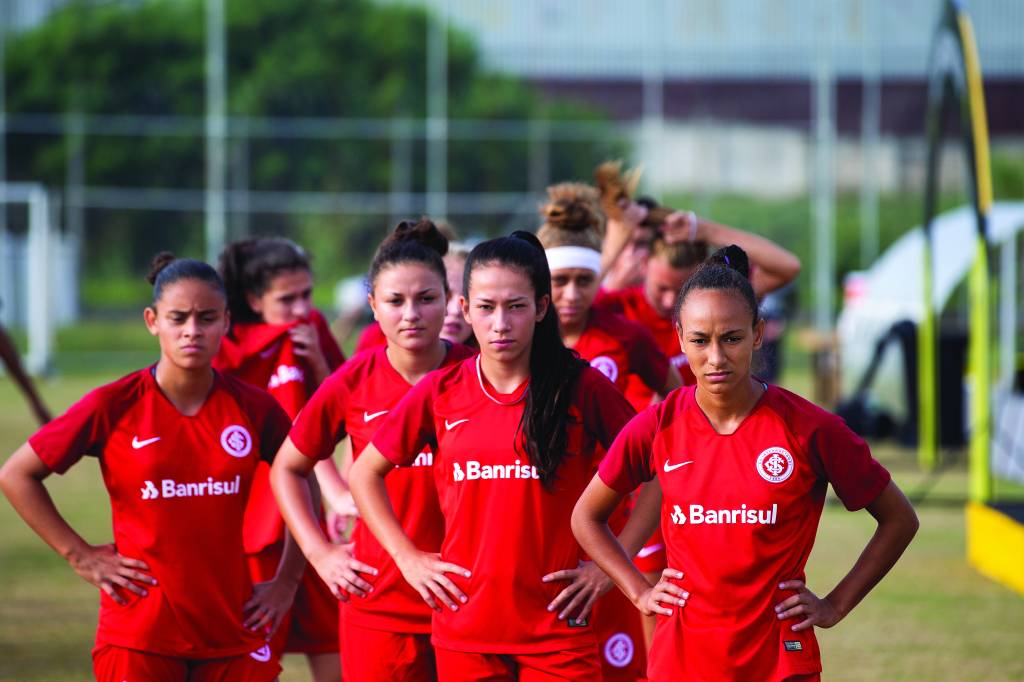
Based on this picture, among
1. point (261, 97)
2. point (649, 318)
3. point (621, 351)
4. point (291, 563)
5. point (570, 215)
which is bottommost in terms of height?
point (291, 563)

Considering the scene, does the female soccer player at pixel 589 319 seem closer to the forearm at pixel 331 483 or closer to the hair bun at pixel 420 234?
the hair bun at pixel 420 234

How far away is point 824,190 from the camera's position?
28.6 meters

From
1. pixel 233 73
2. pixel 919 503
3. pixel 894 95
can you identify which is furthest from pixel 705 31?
pixel 919 503

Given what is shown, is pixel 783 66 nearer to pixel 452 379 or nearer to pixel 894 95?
pixel 894 95

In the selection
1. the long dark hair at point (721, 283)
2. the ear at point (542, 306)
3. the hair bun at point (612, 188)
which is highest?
the hair bun at point (612, 188)

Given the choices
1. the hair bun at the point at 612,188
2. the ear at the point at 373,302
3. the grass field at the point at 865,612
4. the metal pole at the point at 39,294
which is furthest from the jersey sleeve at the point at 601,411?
the metal pole at the point at 39,294

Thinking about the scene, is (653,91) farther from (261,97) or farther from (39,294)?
(39,294)

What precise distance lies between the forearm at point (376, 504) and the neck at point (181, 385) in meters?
0.63

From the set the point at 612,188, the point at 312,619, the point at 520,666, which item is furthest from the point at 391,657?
the point at 612,188

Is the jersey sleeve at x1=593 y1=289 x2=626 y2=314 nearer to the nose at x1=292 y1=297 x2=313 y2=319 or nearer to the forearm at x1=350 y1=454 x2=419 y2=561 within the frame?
the nose at x1=292 y1=297 x2=313 y2=319

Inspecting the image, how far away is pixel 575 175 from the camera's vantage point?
3011cm

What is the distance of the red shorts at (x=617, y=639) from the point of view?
16.4 feet

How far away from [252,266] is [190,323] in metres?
1.39

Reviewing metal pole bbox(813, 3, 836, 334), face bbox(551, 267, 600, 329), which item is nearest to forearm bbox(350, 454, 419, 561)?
face bbox(551, 267, 600, 329)
